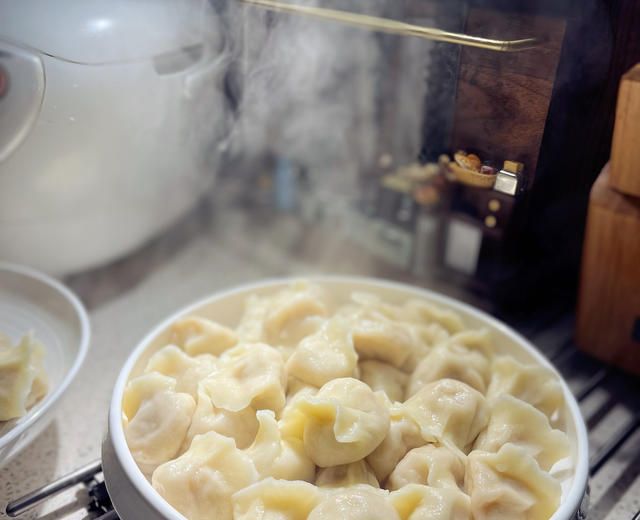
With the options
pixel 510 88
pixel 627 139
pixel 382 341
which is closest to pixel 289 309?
pixel 382 341

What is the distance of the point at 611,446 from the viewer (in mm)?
929

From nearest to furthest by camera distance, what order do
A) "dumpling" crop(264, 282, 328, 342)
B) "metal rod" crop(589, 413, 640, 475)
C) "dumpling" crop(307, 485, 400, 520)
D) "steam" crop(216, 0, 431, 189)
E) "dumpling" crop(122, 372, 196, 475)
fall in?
"dumpling" crop(307, 485, 400, 520), "dumpling" crop(122, 372, 196, 475), "metal rod" crop(589, 413, 640, 475), "dumpling" crop(264, 282, 328, 342), "steam" crop(216, 0, 431, 189)

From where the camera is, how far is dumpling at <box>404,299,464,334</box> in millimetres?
1046

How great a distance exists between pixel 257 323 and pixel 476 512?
52cm

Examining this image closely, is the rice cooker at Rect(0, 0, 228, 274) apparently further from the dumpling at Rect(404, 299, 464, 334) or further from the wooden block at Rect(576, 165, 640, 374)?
the wooden block at Rect(576, 165, 640, 374)

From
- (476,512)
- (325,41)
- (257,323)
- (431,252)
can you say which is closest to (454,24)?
(325,41)

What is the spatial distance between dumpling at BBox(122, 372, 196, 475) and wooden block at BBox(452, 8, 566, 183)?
0.63 metres

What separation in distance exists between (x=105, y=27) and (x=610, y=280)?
105 cm

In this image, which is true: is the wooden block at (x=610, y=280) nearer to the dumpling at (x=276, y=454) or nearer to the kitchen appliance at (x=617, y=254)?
the kitchen appliance at (x=617, y=254)

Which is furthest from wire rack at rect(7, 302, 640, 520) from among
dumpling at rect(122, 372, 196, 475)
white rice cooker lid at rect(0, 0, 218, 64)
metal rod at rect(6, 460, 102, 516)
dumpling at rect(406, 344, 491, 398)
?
white rice cooker lid at rect(0, 0, 218, 64)

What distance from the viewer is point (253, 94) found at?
1243 millimetres

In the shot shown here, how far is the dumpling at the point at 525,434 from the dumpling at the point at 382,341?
18cm

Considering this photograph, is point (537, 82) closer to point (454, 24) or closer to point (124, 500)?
point (454, 24)

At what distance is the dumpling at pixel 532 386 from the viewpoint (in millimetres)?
879
